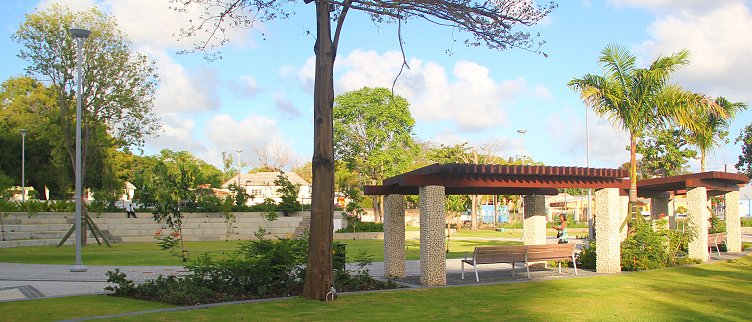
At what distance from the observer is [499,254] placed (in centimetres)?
1492

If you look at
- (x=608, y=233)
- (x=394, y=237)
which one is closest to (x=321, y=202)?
(x=394, y=237)

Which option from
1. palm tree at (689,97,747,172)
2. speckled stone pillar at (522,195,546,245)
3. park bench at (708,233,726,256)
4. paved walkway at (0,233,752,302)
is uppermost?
palm tree at (689,97,747,172)

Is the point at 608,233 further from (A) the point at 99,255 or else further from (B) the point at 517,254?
(A) the point at 99,255

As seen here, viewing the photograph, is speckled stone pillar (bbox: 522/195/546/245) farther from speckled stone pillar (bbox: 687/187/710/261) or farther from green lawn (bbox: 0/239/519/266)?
green lawn (bbox: 0/239/519/266)

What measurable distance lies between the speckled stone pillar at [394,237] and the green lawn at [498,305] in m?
2.57

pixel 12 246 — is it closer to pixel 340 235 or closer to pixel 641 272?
pixel 340 235

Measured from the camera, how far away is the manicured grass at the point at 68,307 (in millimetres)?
9204

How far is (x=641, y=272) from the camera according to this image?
624 inches

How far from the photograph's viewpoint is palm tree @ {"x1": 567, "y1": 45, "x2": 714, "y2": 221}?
19.6m

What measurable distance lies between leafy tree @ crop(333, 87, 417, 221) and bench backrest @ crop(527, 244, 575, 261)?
4147 cm

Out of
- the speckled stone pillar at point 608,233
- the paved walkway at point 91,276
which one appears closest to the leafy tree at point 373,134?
the paved walkway at point 91,276

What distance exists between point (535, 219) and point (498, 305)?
7.74 meters

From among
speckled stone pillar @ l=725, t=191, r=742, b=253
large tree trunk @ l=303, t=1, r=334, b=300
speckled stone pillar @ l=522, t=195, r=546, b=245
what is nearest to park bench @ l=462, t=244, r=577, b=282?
speckled stone pillar @ l=522, t=195, r=546, b=245

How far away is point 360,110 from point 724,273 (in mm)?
44301
